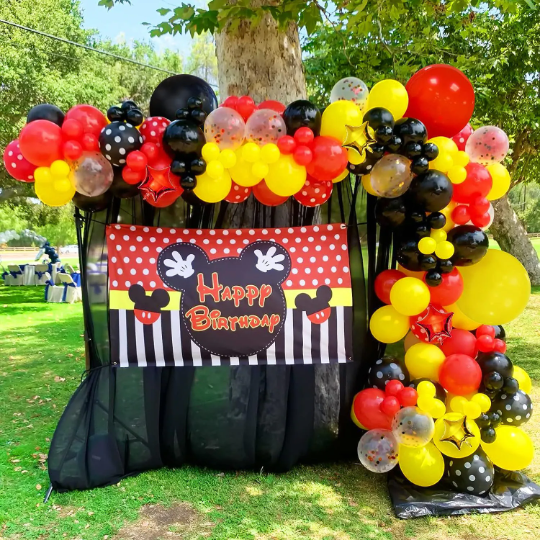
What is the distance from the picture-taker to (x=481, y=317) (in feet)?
10.9

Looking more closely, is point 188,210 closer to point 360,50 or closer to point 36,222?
point 360,50

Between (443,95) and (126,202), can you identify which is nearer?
(443,95)

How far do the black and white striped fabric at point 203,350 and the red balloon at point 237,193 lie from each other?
838 mm

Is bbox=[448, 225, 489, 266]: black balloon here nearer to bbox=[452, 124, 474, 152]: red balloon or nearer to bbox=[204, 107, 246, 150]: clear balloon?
bbox=[452, 124, 474, 152]: red balloon

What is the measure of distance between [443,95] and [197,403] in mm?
2652

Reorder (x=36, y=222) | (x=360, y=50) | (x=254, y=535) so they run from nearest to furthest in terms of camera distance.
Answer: (x=254, y=535) → (x=360, y=50) → (x=36, y=222)

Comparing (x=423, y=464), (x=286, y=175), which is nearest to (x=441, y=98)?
(x=286, y=175)

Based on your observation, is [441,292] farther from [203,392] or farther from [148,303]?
[148,303]

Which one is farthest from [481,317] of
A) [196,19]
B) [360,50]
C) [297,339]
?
[360,50]

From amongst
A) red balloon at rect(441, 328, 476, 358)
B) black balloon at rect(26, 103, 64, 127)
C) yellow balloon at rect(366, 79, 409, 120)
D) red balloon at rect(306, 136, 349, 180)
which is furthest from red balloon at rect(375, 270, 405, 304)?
black balloon at rect(26, 103, 64, 127)

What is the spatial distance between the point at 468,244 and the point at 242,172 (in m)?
1.49

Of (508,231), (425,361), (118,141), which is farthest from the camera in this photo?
(508,231)

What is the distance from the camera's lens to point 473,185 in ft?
10.7

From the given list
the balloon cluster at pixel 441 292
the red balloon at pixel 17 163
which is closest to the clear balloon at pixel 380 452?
the balloon cluster at pixel 441 292
